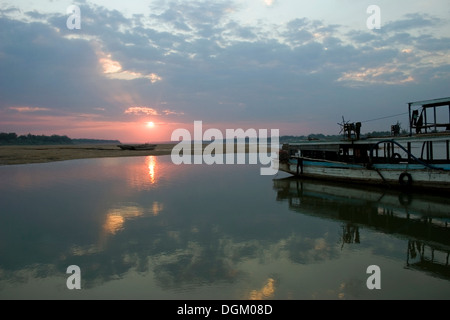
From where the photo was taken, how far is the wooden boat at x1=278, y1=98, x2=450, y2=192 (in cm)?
2006

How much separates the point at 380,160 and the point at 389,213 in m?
11.8

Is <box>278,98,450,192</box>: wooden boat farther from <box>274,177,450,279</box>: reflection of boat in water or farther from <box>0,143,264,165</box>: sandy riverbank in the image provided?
<box>0,143,264,165</box>: sandy riverbank

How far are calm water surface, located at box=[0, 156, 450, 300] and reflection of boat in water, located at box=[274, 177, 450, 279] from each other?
0.07 meters

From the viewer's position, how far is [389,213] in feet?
51.0

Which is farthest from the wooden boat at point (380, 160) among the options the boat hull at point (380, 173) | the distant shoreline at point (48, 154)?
the distant shoreline at point (48, 154)

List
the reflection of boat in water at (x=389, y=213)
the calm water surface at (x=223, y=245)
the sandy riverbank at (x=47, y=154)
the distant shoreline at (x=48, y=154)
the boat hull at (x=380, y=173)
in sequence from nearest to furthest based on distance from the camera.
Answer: the calm water surface at (x=223, y=245) → the reflection of boat in water at (x=389, y=213) → the boat hull at (x=380, y=173) → the distant shoreline at (x=48, y=154) → the sandy riverbank at (x=47, y=154)

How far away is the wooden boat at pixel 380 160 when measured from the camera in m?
20.1

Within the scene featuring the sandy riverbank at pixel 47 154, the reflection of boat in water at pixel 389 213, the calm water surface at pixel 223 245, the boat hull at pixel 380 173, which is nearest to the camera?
the calm water surface at pixel 223 245

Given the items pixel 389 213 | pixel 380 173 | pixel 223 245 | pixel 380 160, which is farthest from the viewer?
pixel 380 160

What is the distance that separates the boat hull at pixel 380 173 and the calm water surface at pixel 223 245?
1548 mm

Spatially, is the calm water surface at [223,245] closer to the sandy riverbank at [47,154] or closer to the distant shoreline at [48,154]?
the distant shoreline at [48,154]

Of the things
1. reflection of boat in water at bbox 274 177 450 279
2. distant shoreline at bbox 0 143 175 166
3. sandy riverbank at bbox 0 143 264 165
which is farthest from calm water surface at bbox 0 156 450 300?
sandy riverbank at bbox 0 143 264 165

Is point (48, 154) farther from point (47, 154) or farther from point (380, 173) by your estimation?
point (380, 173)

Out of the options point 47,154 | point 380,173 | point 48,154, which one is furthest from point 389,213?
point 47,154
